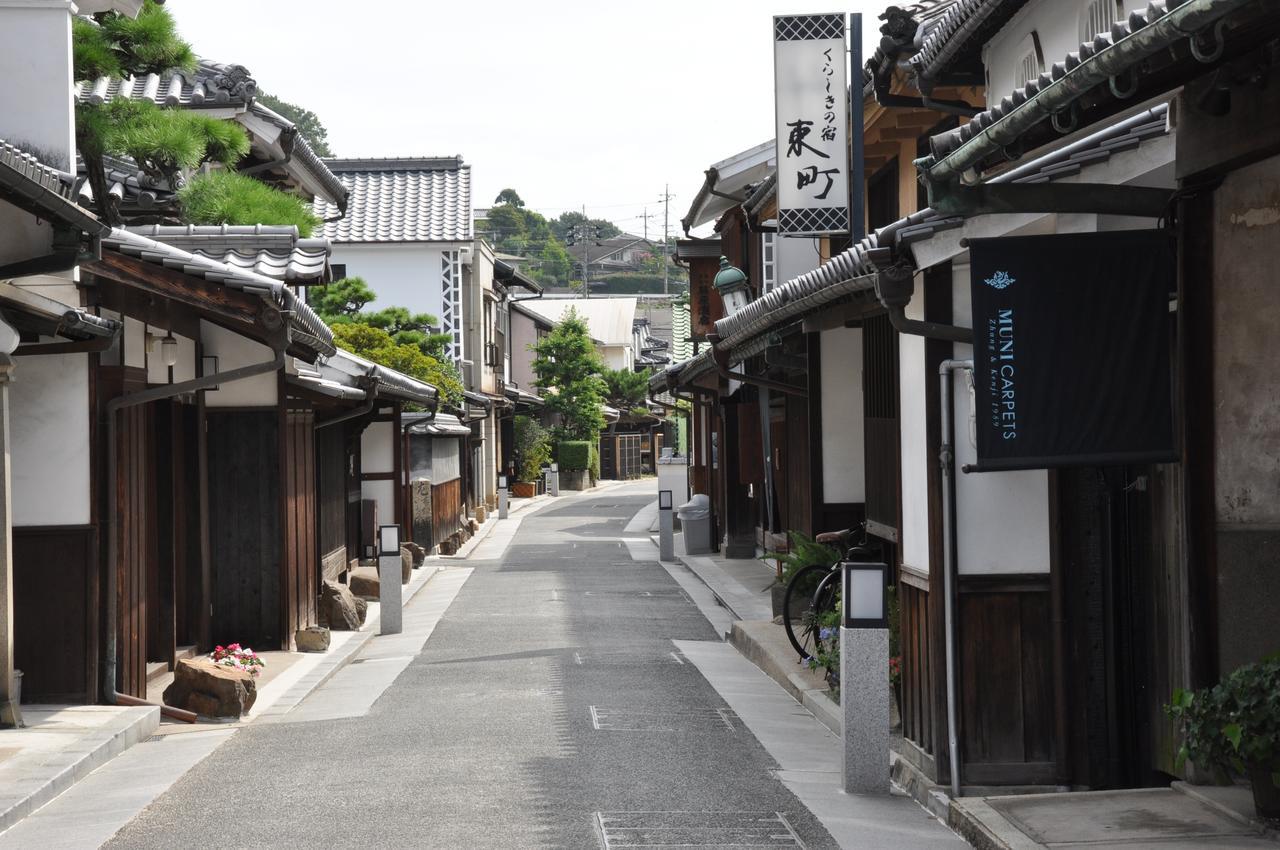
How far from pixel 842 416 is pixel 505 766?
320 inches

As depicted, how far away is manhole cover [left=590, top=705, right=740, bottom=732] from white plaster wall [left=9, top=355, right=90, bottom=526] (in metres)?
4.62

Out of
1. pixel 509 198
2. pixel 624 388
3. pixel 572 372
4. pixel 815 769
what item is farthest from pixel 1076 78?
pixel 509 198

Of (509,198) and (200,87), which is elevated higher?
(509,198)

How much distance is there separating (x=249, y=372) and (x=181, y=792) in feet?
16.5

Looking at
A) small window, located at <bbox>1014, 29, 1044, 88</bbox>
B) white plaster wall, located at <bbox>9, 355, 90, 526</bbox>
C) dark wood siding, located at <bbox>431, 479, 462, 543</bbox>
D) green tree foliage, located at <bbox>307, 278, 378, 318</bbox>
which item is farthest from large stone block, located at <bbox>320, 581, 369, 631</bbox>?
green tree foliage, located at <bbox>307, 278, 378, 318</bbox>

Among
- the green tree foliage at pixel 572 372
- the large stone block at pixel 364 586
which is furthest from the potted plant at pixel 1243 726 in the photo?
the green tree foliage at pixel 572 372

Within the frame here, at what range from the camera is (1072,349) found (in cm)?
807

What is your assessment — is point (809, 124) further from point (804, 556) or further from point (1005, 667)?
point (1005, 667)

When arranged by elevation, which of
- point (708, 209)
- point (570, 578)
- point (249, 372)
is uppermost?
point (708, 209)

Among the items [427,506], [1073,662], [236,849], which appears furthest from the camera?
[427,506]

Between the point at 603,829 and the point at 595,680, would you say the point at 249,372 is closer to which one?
the point at 595,680

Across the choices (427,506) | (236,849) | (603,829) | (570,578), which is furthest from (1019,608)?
(427,506)

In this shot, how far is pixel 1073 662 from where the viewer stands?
907 cm

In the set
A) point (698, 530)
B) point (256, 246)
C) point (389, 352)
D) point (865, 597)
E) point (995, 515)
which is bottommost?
point (698, 530)
